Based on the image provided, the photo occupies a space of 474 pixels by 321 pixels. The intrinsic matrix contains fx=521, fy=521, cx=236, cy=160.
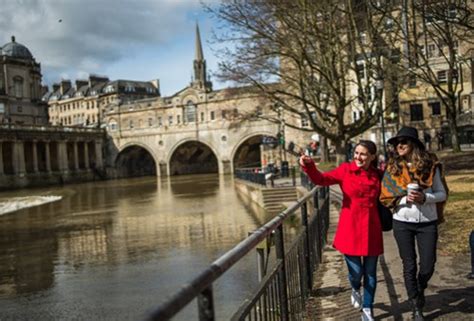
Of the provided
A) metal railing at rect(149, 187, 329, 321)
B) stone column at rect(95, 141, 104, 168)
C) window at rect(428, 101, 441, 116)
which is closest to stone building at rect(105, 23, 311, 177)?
stone column at rect(95, 141, 104, 168)

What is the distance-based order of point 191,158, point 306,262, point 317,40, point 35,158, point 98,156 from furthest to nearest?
point 191,158 < point 98,156 < point 35,158 < point 317,40 < point 306,262

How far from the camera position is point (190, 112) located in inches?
2608

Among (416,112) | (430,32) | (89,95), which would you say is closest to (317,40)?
(430,32)

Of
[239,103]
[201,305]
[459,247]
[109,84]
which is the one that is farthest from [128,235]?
[109,84]

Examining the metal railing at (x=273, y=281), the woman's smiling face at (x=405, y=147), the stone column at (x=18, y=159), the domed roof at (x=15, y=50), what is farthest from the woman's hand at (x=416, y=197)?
the domed roof at (x=15, y=50)

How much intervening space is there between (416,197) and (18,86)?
71.0 metres

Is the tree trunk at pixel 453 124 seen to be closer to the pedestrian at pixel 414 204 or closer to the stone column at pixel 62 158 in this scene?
the pedestrian at pixel 414 204

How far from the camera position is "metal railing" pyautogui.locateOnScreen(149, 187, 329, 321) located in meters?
2.10

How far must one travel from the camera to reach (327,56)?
18312 millimetres

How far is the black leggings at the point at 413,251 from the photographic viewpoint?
15.0 feet

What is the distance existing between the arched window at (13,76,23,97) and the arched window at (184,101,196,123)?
72.3 feet

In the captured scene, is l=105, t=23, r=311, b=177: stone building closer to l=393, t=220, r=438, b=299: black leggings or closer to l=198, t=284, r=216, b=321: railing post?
l=393, t=220, r=438, b=299: black leggings

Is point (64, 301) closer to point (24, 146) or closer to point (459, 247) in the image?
point (459, 247)

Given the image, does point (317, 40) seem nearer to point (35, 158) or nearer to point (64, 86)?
point (35, 158)
